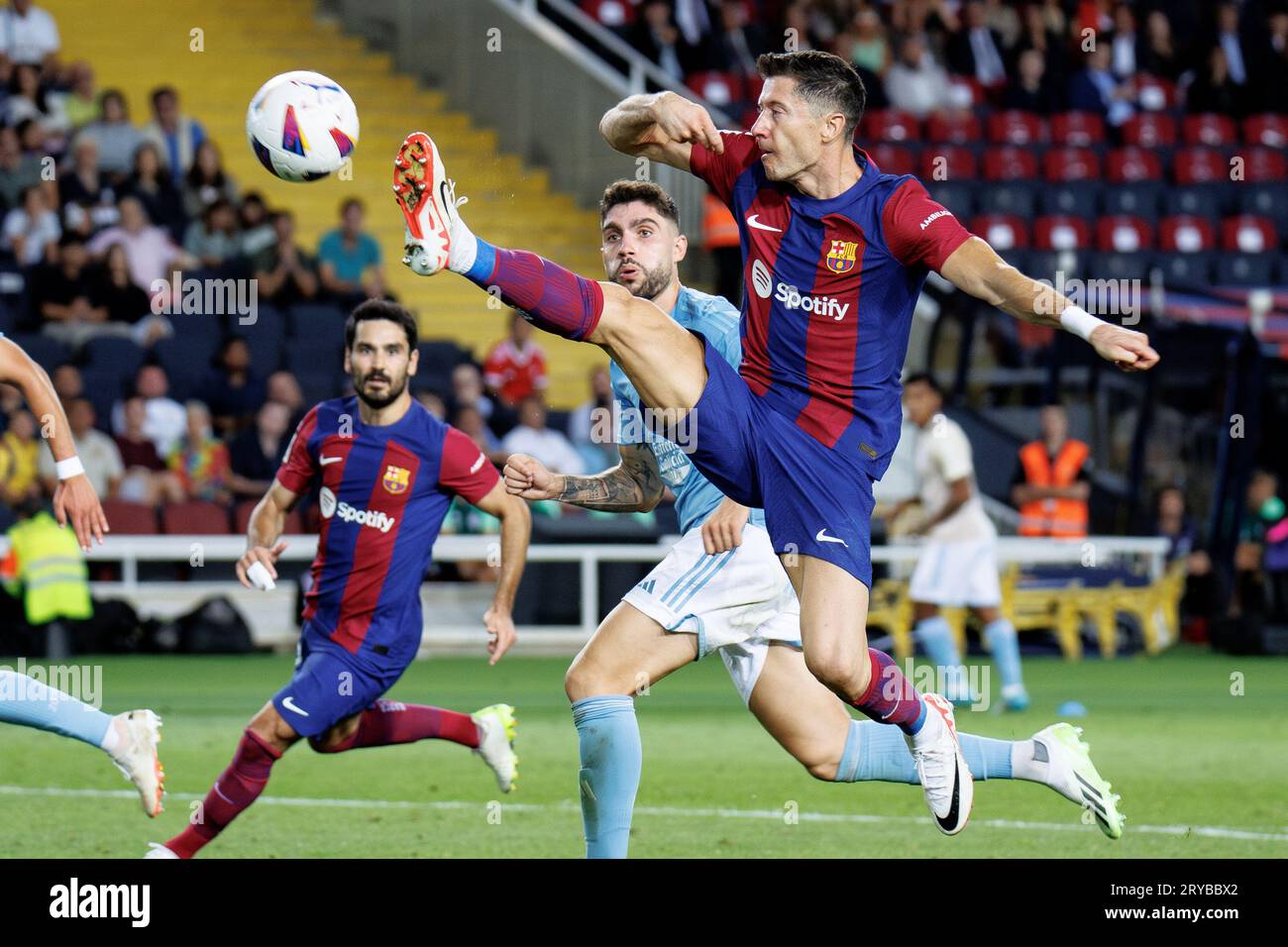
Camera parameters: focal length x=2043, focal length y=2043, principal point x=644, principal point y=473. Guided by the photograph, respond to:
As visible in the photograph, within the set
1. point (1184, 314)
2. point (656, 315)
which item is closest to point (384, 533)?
point (656, 315)

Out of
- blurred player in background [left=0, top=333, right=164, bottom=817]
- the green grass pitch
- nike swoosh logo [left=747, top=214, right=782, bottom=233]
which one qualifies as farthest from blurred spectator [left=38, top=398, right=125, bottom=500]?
nike swoosh logo [left=747, top=214, right=782, bottom=233]

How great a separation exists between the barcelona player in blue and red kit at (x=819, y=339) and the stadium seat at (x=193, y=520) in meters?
8.85

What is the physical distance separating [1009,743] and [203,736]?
5097 mm

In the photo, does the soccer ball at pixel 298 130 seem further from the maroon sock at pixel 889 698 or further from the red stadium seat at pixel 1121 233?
the red stadium seat at pixel 1121 233

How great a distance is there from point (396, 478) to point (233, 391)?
8252mm

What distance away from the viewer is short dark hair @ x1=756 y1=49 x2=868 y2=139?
6.23 metres

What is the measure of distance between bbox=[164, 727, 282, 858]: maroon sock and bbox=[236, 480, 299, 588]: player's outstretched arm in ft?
1.97

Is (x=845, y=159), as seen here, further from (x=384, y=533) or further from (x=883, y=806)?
(x=883, y=806)

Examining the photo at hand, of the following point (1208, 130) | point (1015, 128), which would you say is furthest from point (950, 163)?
point (1208, 130)

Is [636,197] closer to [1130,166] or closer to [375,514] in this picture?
[375,514]

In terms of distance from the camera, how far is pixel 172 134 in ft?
56.2

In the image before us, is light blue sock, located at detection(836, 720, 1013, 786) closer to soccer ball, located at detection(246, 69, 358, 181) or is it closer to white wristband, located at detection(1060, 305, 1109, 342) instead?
white wristband, located at detection(1060, 305, 1109, 342)

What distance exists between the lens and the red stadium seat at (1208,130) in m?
21.2

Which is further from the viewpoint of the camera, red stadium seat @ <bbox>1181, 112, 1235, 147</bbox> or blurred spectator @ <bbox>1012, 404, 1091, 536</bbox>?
red stadium seat @ <bbox>1181, 112, 1235, 147</bbox>
